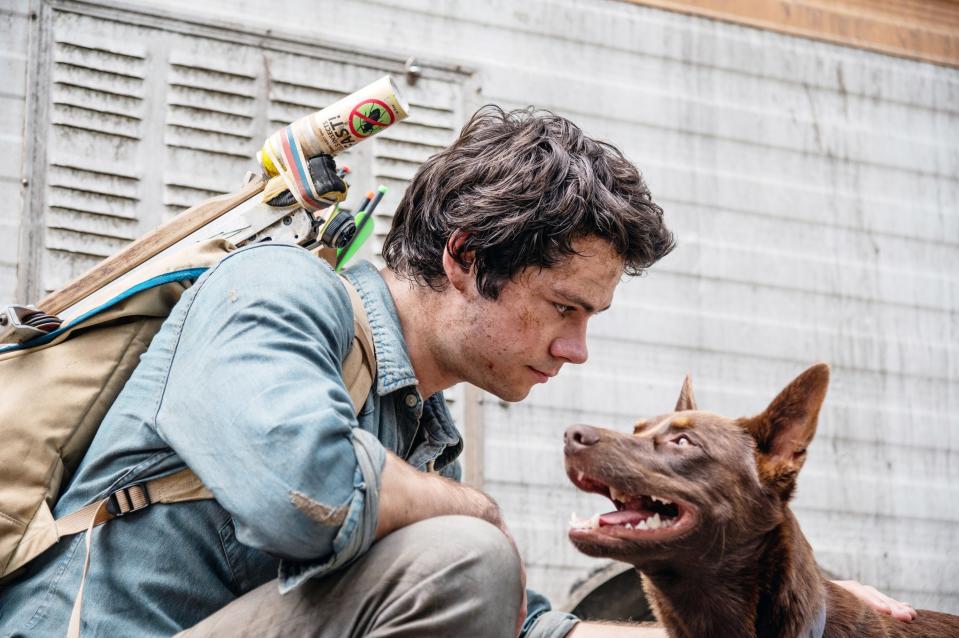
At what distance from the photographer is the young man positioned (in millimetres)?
2189

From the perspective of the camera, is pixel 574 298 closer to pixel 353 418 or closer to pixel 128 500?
pixel 353 418

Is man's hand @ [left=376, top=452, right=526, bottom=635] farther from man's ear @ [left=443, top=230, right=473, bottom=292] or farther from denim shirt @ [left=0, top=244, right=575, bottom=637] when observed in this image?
man's ear @ [left=443, top=230, right=473, bottom=292]

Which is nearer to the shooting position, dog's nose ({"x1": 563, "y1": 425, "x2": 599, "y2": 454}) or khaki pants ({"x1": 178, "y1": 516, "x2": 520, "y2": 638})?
khaki pants ({"x1": 178, "y1": 516, "x2": 520, "y2": 638})

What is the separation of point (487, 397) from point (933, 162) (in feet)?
9.17

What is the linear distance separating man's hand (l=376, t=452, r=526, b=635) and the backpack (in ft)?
1.22

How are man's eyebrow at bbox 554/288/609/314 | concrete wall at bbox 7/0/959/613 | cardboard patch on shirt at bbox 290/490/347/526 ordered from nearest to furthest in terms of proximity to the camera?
cardboard patch on shirt at bbox 290/490/347/526
man's eyebrow at bbox 554/288/609/314
concrete wall at bbox 7/0/959/613

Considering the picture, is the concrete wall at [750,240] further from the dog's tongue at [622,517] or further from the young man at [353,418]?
the young man at [353,418]

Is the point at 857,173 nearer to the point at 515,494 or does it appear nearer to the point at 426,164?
the point at 515,494

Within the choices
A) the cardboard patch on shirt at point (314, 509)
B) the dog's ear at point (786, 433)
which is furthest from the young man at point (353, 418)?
the dog's ear at point (786, 433)

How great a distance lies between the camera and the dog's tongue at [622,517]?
3.12 meters

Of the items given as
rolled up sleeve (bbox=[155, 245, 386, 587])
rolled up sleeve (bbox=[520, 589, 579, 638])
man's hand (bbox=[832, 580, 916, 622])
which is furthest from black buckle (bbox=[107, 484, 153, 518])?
Answer: man's hand (bbox=[832, 580, 916, 622])

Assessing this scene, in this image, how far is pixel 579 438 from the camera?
10.1ft

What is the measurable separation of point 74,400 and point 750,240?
3848 mm

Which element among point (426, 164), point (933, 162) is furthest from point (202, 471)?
point (933, 162)
